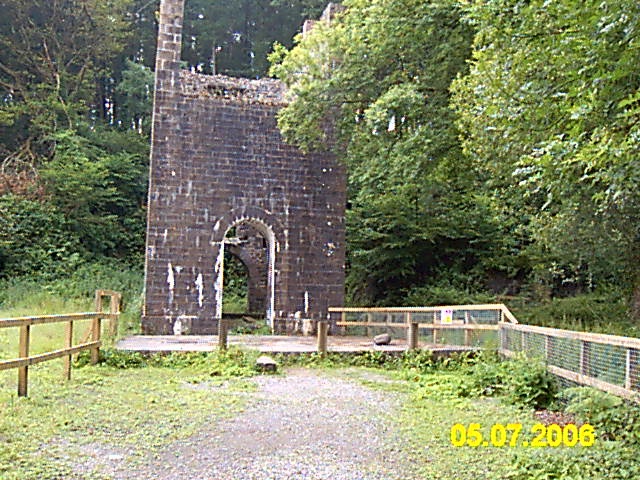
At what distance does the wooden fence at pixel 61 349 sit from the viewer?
6230 mm

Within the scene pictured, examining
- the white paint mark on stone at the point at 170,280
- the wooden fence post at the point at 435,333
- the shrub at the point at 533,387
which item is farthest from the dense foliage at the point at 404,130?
the white paint mark on stone at the point at 170,280

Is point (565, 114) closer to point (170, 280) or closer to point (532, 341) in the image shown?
point (532, 341)

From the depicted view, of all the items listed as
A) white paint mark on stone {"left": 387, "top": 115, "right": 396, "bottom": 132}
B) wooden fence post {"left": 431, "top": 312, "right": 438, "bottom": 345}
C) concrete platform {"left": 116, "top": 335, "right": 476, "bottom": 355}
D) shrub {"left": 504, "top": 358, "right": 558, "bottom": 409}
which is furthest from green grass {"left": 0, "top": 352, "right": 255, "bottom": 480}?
white paint mark on stone {"left": 387, "top": 115, "right": 396, "bottom": 132}

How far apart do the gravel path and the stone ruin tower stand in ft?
24.9

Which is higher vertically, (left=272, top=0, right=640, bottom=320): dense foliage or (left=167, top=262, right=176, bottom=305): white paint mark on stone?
(left=272, top=0, right=640, bottom=320): dense foliage

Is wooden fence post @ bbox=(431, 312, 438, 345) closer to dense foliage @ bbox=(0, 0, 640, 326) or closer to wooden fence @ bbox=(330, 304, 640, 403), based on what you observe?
wooden fence @ bbox=(330, 304, 640, 403)

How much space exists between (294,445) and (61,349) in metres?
3.64

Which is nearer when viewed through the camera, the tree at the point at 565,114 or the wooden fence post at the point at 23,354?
the tree at the point at 565,114

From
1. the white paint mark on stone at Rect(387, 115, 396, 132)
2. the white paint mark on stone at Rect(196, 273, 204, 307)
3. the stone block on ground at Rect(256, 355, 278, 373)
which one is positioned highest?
the white paint mark on stone at Rect(387, 115, 396, 132)

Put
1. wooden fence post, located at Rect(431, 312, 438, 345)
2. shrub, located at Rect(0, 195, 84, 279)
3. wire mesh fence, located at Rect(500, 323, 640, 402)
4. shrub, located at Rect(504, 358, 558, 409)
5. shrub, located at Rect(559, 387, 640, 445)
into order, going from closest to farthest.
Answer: shrub, located at Rect(559, 387, 640, 445), wire mesh fence, located at Rect(500, 323, 640, 402), shrub, located at Rect(504, 358, 558, 409), wooden fence post, located at Rect(431, 312, 438, 345), shrub, located at Rect(0, 195, 84, 279)

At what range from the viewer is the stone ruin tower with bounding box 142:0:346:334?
1494 cm

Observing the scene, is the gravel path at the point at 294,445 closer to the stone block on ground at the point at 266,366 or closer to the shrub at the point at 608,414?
the shrub at the point at 608,414

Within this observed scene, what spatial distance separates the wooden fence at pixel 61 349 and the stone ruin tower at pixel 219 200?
3804 mm

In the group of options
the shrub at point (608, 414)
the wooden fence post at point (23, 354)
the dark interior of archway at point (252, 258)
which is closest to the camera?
the shrub at point (608, 414)
